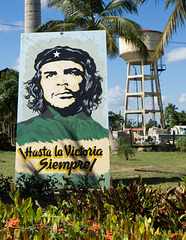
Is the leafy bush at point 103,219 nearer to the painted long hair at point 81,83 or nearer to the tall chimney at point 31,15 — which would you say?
the painted long hair at point 81,83

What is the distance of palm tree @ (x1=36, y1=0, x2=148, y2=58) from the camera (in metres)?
20.4

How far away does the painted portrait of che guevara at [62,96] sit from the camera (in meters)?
8.92

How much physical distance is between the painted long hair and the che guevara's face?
0.12m

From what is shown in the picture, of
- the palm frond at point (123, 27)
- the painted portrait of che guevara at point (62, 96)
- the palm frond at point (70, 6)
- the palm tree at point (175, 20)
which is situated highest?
the palm frond at point (70, 6)

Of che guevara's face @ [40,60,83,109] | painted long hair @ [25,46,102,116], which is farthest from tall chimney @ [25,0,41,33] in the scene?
che guevara's face @ [40,60,83,109]

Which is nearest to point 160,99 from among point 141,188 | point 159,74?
point 159,74

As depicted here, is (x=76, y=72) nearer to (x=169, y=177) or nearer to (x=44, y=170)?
(x=44, y=170)

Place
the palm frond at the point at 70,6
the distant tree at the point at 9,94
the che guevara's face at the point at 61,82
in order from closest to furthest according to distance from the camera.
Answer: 1. the che guevara's face at the point at 61,82
2. the palm frond at the point at 70,6
3. the distant tree at the point at 9,94

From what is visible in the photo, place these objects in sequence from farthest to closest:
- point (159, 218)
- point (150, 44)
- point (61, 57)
Result: point (150, 44) < point (61, 57) < point (159, 218)

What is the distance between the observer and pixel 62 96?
9047 mm

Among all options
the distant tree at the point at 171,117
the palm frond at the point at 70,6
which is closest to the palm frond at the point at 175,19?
the palm frond at the point at 70,6

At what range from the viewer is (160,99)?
51094 mm

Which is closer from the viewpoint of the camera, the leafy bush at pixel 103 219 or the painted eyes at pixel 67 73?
the leafy bush at pixel 103 219

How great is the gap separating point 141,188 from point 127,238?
175 cm
